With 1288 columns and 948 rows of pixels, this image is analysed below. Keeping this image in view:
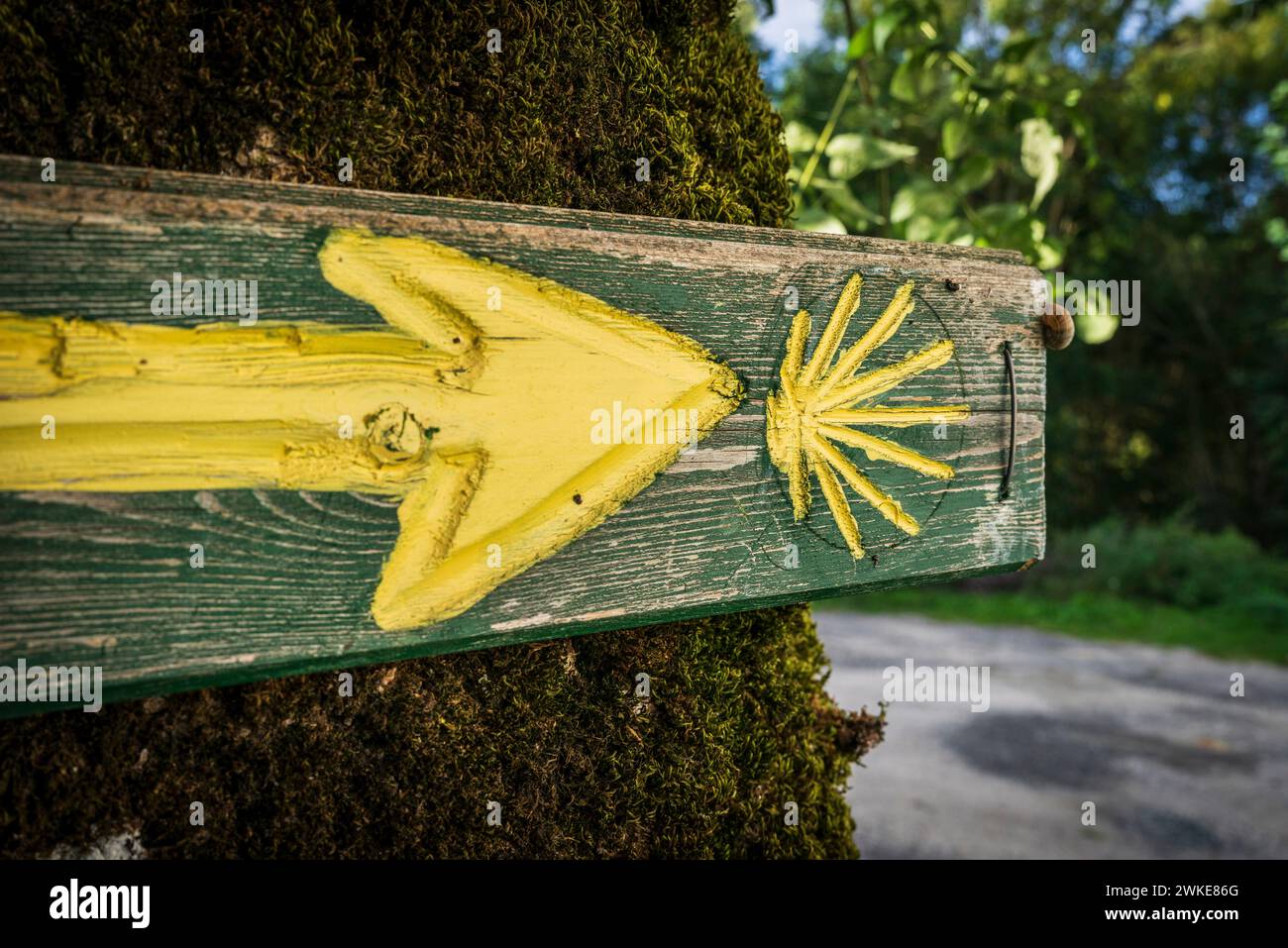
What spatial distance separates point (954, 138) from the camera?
2004mm

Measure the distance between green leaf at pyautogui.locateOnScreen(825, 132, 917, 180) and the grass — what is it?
6.97 m

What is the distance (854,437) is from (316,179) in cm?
71

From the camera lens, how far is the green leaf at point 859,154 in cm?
177

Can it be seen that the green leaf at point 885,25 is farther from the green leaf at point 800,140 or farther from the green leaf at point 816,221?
the green leaf at point 816,221

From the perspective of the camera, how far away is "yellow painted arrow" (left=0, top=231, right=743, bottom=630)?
79 centimetres

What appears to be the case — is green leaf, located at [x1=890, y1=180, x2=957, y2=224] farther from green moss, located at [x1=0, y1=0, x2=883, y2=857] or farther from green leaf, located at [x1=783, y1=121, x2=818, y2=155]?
green moss, located at [x1=0, y1=0, x2=883, y2=857]

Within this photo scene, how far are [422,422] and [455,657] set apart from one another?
32cm

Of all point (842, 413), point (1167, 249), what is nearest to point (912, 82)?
point (842, 413)

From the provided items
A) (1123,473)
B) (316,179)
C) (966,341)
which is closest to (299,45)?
(316,179)

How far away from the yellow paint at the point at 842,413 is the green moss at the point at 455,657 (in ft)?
0.81

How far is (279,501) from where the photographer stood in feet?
2.85

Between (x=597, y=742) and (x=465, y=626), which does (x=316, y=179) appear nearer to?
(x=465, y=626)

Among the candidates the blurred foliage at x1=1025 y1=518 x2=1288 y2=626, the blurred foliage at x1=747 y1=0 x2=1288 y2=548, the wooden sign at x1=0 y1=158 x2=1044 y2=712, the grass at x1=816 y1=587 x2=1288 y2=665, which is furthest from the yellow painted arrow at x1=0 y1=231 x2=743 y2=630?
the blurred foliage at x1=747 y1=0 x2=1288 y2=548

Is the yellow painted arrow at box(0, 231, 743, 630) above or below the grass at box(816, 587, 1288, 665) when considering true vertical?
above
